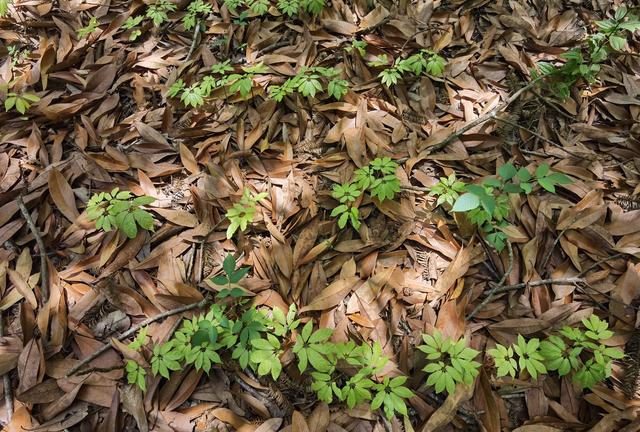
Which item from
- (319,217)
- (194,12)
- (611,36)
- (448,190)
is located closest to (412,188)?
(448,190)

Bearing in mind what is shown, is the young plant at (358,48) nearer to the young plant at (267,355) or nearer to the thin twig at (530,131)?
the thin twig at (530,131)

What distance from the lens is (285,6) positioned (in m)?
2.74

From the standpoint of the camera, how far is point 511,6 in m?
2.70

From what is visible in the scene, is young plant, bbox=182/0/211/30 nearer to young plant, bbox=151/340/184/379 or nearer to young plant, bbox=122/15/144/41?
young plant, bbox=122/15/144/41

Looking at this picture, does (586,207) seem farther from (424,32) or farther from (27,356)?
(27,356)

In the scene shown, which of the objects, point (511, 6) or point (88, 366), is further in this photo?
point (511, 6)

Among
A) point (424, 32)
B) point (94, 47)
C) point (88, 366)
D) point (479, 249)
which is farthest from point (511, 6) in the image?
point (88, 366)

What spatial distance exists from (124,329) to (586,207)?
2.08 metres

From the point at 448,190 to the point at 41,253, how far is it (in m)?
1.83

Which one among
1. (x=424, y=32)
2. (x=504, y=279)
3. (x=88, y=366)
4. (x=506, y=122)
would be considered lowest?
(x=88, y=366)

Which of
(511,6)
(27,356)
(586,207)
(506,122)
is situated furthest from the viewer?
(511,6)

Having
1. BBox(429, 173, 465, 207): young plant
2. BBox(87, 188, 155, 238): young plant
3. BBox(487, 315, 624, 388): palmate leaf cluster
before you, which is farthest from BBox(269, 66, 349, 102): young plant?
BBox(487, 315, 624, 388): palmate leaf cluster

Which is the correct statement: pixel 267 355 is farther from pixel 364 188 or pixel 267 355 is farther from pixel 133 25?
pixel 133 25

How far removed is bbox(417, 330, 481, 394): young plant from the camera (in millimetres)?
1546
